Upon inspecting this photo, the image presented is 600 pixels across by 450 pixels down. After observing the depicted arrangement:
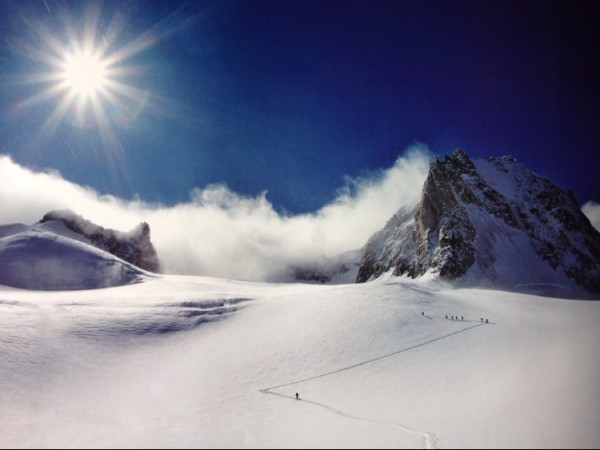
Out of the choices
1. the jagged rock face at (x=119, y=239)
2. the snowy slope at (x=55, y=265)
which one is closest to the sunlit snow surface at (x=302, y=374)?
the snowy slope at (x=55, y=265)

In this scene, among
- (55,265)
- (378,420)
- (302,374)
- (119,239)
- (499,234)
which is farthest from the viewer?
(119,239)

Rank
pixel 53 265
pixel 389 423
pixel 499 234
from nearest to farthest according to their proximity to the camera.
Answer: pixel 389 423
pixel 53 265
pixel 499 234

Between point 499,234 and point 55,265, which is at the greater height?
point 499,234

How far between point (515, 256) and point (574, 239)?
3391cm

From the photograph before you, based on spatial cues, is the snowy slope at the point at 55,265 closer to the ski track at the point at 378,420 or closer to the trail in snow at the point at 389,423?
the ski track at the point at 378,420

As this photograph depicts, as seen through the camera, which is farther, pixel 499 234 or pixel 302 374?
pixel 499 234

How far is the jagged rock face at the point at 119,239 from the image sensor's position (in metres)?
114

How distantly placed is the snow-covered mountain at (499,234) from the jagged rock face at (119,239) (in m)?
88.7

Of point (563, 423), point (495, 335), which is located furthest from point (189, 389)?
point (495, 335)

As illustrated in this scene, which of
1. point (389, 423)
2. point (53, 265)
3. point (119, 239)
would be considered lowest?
point (389, 423)

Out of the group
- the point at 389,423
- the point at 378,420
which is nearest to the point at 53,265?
the point at 378,420

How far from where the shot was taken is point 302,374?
20984 millimetres

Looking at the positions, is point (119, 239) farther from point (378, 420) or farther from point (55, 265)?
point (378, 420)

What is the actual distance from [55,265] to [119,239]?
215ft
